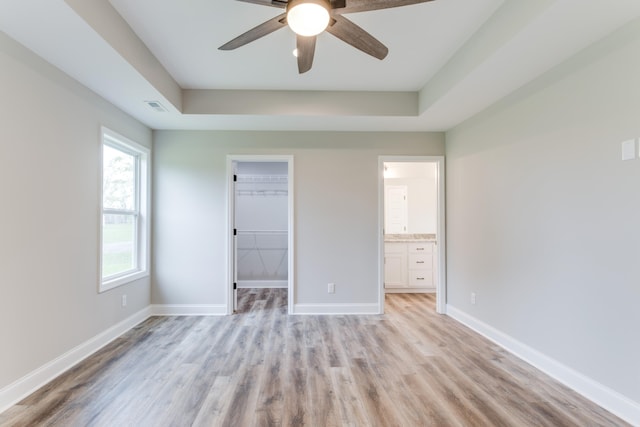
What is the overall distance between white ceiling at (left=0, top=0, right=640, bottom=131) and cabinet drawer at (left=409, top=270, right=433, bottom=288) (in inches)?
96.5

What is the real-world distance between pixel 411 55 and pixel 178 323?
3779 mm

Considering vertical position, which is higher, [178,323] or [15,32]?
[15,32]

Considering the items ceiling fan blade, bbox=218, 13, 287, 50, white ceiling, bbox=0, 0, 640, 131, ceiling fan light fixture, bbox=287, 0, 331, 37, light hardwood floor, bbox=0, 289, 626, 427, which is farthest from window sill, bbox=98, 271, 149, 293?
ceiling fan light fixture, bbox=287, 0, 331, 37

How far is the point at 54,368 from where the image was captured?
7.67 ft

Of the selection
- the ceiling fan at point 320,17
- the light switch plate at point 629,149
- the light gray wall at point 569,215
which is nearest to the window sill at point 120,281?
the ceiling fan at point 320,17

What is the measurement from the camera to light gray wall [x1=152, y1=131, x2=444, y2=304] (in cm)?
395

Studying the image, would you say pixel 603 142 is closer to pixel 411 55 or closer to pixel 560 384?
pixel 411 55

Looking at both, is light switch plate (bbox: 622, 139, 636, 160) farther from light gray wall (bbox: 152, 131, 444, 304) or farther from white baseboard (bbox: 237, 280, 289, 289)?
white baseboard (bbox: 237, 280, 289, 289)

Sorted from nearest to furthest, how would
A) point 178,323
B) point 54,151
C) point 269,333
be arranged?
point 54,151
point 269,333
point 178,323

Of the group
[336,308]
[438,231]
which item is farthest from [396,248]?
[336,308]

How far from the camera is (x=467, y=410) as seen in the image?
1.97 m

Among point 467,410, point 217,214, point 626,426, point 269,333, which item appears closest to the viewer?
point 626,426

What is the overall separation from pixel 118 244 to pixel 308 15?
126 inches

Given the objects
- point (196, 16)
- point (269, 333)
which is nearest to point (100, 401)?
point (269, 333)
